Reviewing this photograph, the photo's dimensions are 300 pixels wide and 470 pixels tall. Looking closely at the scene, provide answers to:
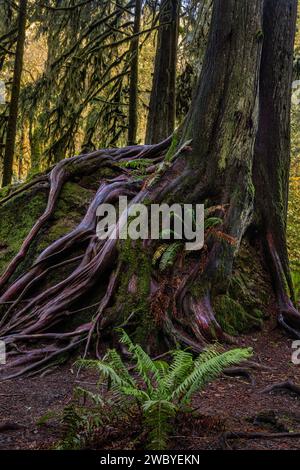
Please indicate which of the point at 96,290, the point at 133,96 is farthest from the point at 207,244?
the point at 133,96

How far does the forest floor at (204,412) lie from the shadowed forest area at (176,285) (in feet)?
0.04

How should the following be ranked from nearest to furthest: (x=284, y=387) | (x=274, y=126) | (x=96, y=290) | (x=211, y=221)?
(x=284, y=387)
(x=211, y=221)
(x=96, y=290)
(x=274, y=126)

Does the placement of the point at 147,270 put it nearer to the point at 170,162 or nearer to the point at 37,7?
the point at 170,162

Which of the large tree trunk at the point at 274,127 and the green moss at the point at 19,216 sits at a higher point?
the large tree trunk at the point at 274,127

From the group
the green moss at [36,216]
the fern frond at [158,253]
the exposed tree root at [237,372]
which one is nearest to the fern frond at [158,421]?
the exposed tree root at [237,372]

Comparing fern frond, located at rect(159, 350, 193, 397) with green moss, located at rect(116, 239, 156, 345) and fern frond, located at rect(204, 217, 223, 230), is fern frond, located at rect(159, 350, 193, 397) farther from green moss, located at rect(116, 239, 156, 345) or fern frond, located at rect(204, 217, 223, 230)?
fern frond, located at rect(204, 217, 223, 230)

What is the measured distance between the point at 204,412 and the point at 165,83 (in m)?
6.96

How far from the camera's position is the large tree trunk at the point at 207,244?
4.64 metres

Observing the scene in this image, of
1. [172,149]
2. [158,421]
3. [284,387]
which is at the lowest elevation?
[284,387]

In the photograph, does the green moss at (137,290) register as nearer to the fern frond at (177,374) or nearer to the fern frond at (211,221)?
the fern frond at (211,221)

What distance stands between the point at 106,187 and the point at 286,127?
2522 mm

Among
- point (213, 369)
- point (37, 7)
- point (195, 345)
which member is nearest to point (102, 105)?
point (37, 7)

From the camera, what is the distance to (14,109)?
9195 mm

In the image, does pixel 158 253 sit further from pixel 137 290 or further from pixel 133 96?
pixel 133 96
